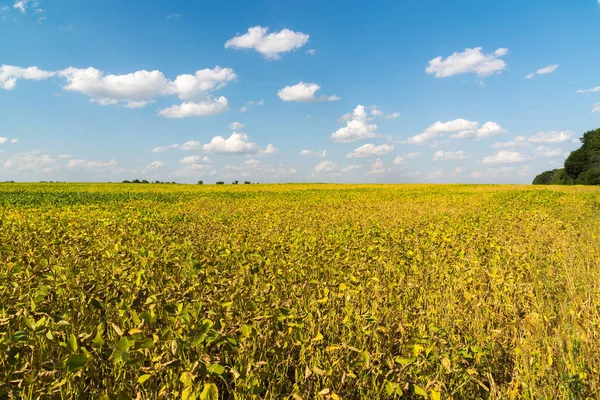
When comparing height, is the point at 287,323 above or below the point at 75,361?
below

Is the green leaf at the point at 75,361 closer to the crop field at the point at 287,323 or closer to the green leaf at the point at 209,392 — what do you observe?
the crop field at the point at 287,323

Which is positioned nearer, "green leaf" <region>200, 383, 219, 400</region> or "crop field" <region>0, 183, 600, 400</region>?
"green leaf" <region>200, 383, 219, 400</region>

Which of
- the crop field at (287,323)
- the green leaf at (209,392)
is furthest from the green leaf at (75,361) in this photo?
the green leaf at (209,392)

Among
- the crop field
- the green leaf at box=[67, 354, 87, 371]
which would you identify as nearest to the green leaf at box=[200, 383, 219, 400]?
the crop field

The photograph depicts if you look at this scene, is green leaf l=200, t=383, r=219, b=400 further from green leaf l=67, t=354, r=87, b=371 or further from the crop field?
green leaf l=67, t=354, r=87, b=371

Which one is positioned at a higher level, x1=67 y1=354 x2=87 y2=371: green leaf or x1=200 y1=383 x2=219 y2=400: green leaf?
x1=67 y1=354 x2=87 y2=371: green leaf

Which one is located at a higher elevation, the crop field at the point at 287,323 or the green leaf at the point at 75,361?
the green leaf at the point at 75,361

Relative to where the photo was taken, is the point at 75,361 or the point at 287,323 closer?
the point at 75,361

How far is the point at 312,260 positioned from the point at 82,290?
3.13 metres

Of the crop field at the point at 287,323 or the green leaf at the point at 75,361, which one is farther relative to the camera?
the crop field at the point at 287,323

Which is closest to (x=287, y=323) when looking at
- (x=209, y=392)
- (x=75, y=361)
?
(x=209, y=392)

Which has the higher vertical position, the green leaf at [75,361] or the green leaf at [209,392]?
the green leaf at [75,361]

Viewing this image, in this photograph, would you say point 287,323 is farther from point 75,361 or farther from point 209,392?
point 75,361

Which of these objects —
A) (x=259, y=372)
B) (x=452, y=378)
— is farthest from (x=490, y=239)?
(x=259, y=372)
